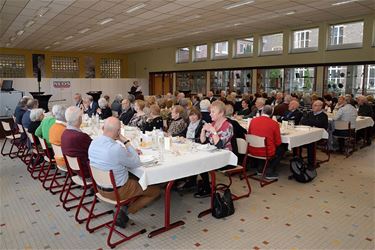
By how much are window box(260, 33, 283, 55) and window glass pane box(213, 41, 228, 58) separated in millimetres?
2049

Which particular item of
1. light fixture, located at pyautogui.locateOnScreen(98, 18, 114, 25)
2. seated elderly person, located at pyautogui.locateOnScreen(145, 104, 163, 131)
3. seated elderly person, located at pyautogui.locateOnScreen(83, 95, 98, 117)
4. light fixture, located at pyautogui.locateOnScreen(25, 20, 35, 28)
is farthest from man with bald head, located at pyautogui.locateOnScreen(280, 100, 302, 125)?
light fixture, located at pyautogui.locateOnScreen(25, 20, 35, 28)

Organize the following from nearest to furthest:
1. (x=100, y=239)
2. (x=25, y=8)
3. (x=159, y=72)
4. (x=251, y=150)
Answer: (x=100, y=239)
(x=251, y=150)
(x=25, y=8)
(x=159, y=72)

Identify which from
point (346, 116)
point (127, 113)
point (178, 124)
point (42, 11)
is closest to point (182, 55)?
point (42, 11)

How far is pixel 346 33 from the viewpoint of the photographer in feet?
33.1

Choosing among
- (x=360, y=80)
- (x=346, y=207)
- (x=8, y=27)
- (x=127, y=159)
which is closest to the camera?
(x=127, y=159)

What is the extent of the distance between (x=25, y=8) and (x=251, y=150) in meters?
7.29

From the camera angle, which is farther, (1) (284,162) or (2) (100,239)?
(1) (284,162)

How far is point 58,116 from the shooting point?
4.43 m

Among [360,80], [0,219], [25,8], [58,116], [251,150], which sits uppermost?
[25,8]

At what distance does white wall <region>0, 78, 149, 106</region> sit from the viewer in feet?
44.1

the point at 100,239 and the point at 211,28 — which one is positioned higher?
the point at 211,28

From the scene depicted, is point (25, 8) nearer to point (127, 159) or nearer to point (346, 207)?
point (127, 159)

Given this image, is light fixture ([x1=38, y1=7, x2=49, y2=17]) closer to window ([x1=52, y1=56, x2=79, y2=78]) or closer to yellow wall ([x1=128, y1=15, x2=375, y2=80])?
yellow wall ([x1=128, y1=15, x2=375, y2=80])

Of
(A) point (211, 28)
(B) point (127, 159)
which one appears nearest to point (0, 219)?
(B) point (127, 159)
